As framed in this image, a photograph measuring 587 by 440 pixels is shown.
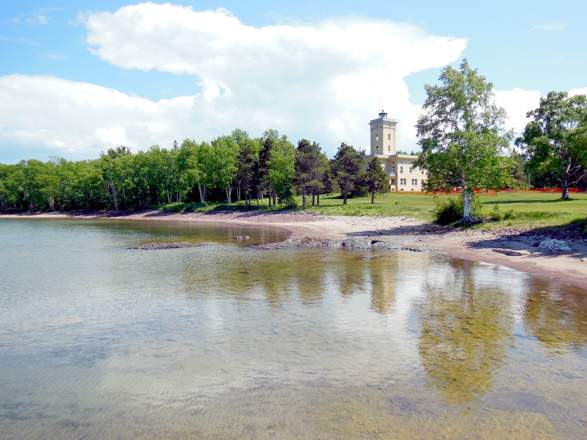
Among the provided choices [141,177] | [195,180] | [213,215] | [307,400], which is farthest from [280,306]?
[141,177]

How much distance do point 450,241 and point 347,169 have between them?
39.1 meters

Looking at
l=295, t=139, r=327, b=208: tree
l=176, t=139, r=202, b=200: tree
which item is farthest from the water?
l=176, t=139, r=202, b=200: tree

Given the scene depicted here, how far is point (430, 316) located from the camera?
1606 cm

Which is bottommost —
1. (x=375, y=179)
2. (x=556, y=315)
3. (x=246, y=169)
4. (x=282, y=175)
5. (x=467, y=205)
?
(x=556, y=315)

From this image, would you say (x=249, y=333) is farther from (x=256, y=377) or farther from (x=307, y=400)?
(x=307, y=400)

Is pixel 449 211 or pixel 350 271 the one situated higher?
pixel 449 211

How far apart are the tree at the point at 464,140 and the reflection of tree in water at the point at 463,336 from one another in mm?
19684

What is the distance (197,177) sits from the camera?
86938 millimetres

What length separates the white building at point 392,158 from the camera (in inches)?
4166

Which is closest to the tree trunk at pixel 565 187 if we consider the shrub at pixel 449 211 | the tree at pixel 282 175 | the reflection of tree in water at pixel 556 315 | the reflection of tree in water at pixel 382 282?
the shrub at pixel 449 211

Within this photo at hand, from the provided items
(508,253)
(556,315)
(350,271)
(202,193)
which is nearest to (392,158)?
(202,193)

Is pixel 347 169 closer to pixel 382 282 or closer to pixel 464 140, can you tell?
pixel 464 140

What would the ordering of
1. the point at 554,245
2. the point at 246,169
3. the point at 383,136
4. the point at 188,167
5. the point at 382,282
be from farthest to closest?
1. the point at 383,136
2. the point at 188,167
3. the point at 246,169
4. the point at 554,245
5. the point at 382,282

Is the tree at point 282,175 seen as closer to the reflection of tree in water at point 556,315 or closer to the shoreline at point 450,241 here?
the shoreline at point 450,241
